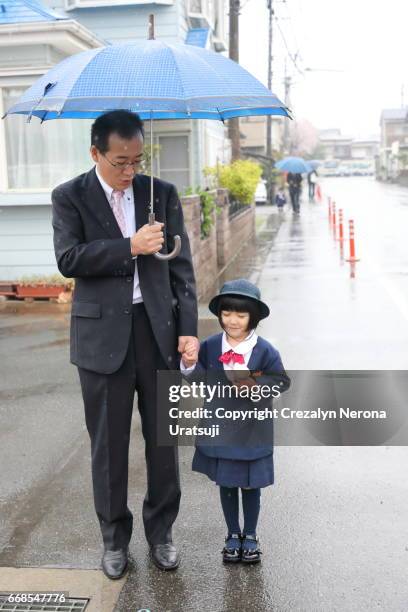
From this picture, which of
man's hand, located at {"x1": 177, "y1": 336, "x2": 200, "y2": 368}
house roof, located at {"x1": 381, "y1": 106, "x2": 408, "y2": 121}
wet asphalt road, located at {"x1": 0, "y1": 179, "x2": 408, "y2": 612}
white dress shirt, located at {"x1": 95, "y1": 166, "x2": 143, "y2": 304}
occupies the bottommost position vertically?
wet asphalt road, located at {"x1": 0, "y1": 179, "x2": 408, "y2": 612}

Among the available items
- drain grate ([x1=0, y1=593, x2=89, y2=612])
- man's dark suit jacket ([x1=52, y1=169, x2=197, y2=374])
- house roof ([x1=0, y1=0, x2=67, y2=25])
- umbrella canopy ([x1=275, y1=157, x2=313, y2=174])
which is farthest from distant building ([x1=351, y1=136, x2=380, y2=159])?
drain grate ([x1=0, y1=593, x2=89, y2=612])

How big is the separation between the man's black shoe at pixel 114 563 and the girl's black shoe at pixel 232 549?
0.47 meters

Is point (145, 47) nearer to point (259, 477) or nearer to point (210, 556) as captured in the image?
point (259, 477)

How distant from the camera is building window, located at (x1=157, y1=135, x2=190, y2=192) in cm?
1764

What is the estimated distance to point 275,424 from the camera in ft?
12.4

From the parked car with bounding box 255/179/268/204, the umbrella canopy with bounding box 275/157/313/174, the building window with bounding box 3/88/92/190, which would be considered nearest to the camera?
the building window with bounding box 3/88/92/190

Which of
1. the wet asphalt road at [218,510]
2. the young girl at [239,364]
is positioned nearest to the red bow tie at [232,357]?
the young girl at [239,364]

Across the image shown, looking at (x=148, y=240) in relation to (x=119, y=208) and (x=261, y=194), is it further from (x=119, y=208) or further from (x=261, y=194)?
(x=261, y=194)

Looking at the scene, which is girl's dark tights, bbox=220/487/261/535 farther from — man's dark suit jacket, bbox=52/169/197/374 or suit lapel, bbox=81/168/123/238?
suit lapel, bbox=81/168/123/238

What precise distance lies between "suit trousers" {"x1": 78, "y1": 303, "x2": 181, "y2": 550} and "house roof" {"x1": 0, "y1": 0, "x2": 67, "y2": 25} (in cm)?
785

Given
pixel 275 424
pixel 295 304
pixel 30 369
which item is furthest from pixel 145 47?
pixel 295 304

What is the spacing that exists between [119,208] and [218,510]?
1.78m

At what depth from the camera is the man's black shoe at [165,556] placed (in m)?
3.52

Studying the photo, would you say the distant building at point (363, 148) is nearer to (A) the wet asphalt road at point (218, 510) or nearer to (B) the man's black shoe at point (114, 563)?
(A) the wet asphalt road at point (218, 510)
